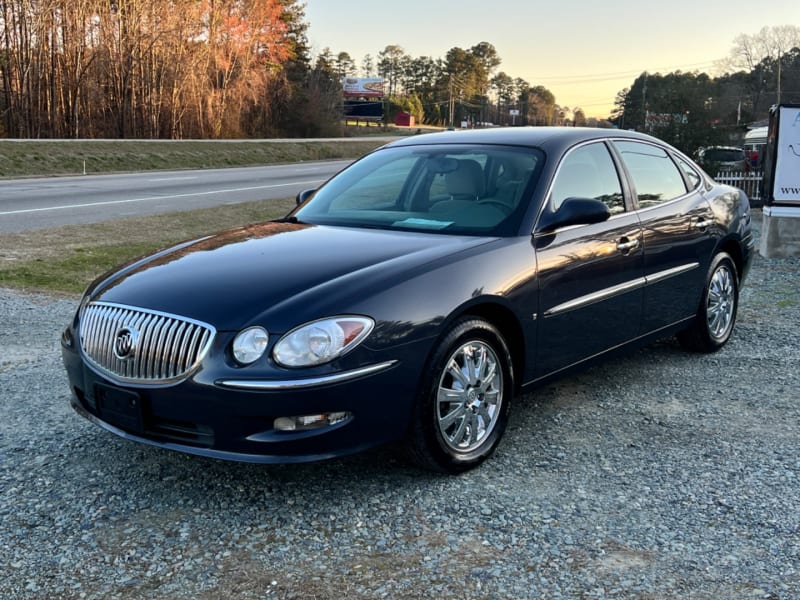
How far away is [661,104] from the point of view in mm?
20062

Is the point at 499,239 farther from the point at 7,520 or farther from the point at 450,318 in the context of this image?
the point at 7,520

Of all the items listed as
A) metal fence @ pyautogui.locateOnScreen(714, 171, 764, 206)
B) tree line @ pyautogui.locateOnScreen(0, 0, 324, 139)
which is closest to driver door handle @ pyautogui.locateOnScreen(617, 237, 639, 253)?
metal fence @ pyautogui.locateOnScreen(714, 171, 764, 206)

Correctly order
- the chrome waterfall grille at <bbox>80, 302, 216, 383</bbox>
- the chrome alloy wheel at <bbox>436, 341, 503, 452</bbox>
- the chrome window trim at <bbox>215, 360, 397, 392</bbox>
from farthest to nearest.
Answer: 1. the chrome alloy wheel at <bbox>436, 341, 503, 452</bbox>
2. the chrome waterfall grille at <bbox>80, 302, 216, 383</bbox>
3. the chrome window trim at <bbox>215, 360, 397, 392</bbox>

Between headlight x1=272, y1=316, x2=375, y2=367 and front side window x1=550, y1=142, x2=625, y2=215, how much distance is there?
63.6 inches

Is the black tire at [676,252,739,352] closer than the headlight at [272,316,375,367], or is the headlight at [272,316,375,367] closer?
the headlight at [272,316,375,367]

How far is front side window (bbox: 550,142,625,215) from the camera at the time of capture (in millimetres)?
4453

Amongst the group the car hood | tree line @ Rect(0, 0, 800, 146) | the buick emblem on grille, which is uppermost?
tree line @ Rect(0, 0, 800, 146)

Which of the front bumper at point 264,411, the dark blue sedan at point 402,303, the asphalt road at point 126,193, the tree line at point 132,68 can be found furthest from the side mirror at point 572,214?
the tree line at point 132,68

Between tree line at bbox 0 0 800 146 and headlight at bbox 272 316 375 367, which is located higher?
tree line at bbox 0 0 800 146

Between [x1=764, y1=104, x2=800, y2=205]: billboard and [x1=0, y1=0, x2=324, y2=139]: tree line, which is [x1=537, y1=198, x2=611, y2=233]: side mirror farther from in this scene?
[x1=0, y1=0, x2=324, y2=139]: tree line

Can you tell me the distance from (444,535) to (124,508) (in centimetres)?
136

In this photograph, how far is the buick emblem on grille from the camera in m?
3.34

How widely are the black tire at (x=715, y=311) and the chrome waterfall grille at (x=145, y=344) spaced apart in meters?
3.77

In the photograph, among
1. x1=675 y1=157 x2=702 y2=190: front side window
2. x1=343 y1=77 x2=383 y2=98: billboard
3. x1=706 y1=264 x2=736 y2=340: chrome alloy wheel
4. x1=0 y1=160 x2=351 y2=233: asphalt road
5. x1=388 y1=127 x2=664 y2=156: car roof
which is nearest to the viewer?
x1=388 y1=127 x2=664 y2=156: car roof
